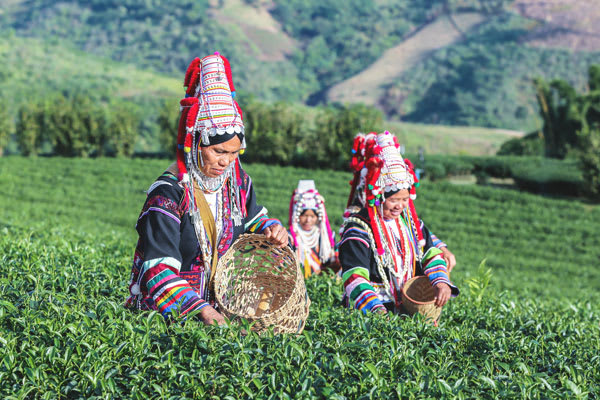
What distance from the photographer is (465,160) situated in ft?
93.3

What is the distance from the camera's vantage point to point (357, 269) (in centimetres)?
415

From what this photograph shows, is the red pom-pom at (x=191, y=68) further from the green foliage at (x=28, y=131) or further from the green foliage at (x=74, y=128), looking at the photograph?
the green foliage at (x=28, y=131)

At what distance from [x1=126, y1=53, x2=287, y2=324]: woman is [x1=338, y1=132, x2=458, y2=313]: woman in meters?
0.83

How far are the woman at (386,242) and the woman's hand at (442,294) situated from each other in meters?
0.08

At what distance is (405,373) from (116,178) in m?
23.2

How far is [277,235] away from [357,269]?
868 millimetres

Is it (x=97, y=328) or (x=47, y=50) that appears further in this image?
(x=47, y=50)

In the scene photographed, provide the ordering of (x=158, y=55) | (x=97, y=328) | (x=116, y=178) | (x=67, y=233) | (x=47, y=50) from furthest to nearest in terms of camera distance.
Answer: (x=158, y=55), (x=47, y=50), (x=116, y=178), (x=67, y=233), (x=97, y=328)

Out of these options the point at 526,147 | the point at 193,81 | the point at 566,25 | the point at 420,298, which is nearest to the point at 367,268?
the point at 420,298

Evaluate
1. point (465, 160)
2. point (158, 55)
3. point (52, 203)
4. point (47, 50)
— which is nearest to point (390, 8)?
point (158, 55)

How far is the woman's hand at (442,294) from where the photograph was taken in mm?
3922

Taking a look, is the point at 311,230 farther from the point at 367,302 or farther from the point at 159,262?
the point at 159,262

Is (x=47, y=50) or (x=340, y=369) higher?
(x=47, y=50)

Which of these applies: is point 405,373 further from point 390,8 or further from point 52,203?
point 390,8
